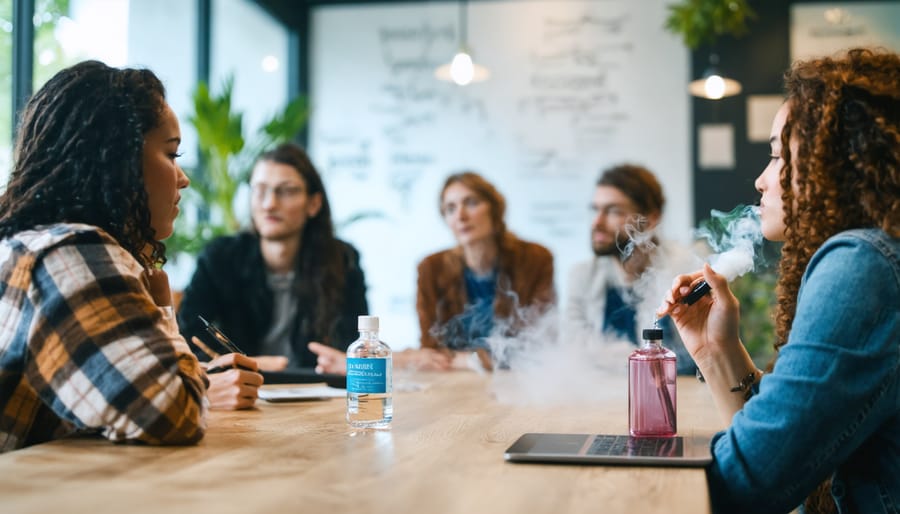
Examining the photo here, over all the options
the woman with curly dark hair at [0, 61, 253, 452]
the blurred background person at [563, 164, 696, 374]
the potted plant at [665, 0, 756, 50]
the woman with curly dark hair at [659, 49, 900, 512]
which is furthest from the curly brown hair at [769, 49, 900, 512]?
the potted plant at [665, 0, 756, 50]

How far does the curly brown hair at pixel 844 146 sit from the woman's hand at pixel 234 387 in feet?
3.78

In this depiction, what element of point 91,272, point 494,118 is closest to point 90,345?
point 91,272

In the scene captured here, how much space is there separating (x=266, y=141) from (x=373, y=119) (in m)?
1.28

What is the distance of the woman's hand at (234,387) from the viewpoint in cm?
187

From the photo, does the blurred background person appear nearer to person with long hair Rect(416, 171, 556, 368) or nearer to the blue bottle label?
person with long hair Rect(416, 171, 556, 368)

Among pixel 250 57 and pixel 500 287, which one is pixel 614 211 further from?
pixel 250 57

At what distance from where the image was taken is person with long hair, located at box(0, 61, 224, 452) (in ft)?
4.38

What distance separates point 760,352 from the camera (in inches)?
185

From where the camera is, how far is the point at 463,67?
4938mm

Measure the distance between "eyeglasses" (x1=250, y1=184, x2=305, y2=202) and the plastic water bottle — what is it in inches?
73.4

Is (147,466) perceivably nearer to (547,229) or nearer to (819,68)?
(819,68)

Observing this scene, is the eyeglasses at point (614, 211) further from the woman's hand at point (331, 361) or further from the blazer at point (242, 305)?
the woman's hand at point (331, 361)

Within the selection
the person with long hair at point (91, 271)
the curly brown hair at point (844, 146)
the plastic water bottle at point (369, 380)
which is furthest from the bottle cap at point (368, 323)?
the curly brown hair at point (844, 146)

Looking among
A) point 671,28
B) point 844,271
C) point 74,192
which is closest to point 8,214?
point 74,192
